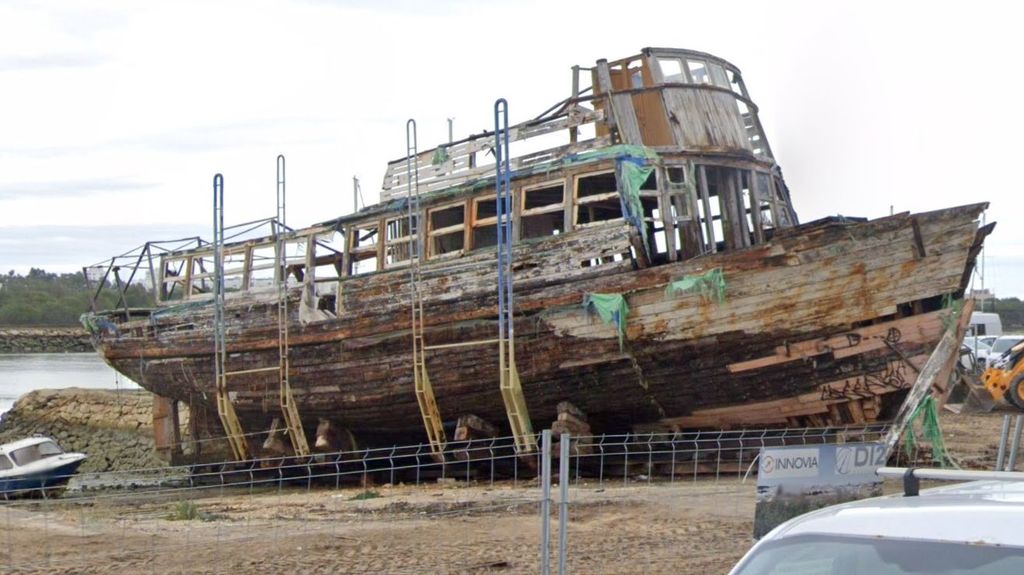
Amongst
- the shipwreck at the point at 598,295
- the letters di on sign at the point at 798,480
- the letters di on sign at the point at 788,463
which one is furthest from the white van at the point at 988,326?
the letters di on sign at the point at 788,463

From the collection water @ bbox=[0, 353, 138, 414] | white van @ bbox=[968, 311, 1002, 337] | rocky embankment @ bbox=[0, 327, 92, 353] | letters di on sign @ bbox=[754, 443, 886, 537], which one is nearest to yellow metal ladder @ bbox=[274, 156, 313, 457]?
letters di on sign @ bbox=[754, 443, 886, 537]

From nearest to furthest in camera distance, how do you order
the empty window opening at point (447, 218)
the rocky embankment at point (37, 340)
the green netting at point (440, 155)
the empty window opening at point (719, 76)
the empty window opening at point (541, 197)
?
1. the empty window opening at point (541, 197)
2. the empty window opening at point (719, 76)
3. the green netting at point (440, 155)
4. the empty window opening at point (447, 218)
5. the rocky embankment at point (37, 340)

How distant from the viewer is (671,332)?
1519cm

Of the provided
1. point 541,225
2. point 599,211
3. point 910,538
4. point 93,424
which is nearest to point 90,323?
point 93,424

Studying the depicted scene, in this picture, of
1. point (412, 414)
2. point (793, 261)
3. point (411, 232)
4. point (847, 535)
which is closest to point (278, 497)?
point (412, 414)

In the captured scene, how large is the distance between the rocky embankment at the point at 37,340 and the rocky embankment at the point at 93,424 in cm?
5745

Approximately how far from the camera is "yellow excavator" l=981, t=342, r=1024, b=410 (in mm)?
19125

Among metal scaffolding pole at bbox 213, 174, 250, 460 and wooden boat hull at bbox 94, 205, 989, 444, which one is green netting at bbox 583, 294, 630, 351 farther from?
metal scaffolding pole at bbox 213, 174, 250, 460

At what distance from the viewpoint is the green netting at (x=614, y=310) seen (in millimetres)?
15227

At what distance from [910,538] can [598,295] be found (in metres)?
11.6

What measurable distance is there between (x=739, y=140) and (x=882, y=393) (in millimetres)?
4399

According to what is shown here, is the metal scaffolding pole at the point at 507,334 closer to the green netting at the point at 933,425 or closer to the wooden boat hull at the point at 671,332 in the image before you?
the wooden boat hull at the point at 671,332

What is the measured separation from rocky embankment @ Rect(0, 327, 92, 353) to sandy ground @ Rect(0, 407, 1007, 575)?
7380 centimetres

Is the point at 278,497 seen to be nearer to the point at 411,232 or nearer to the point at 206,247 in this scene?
the point at 411,232
